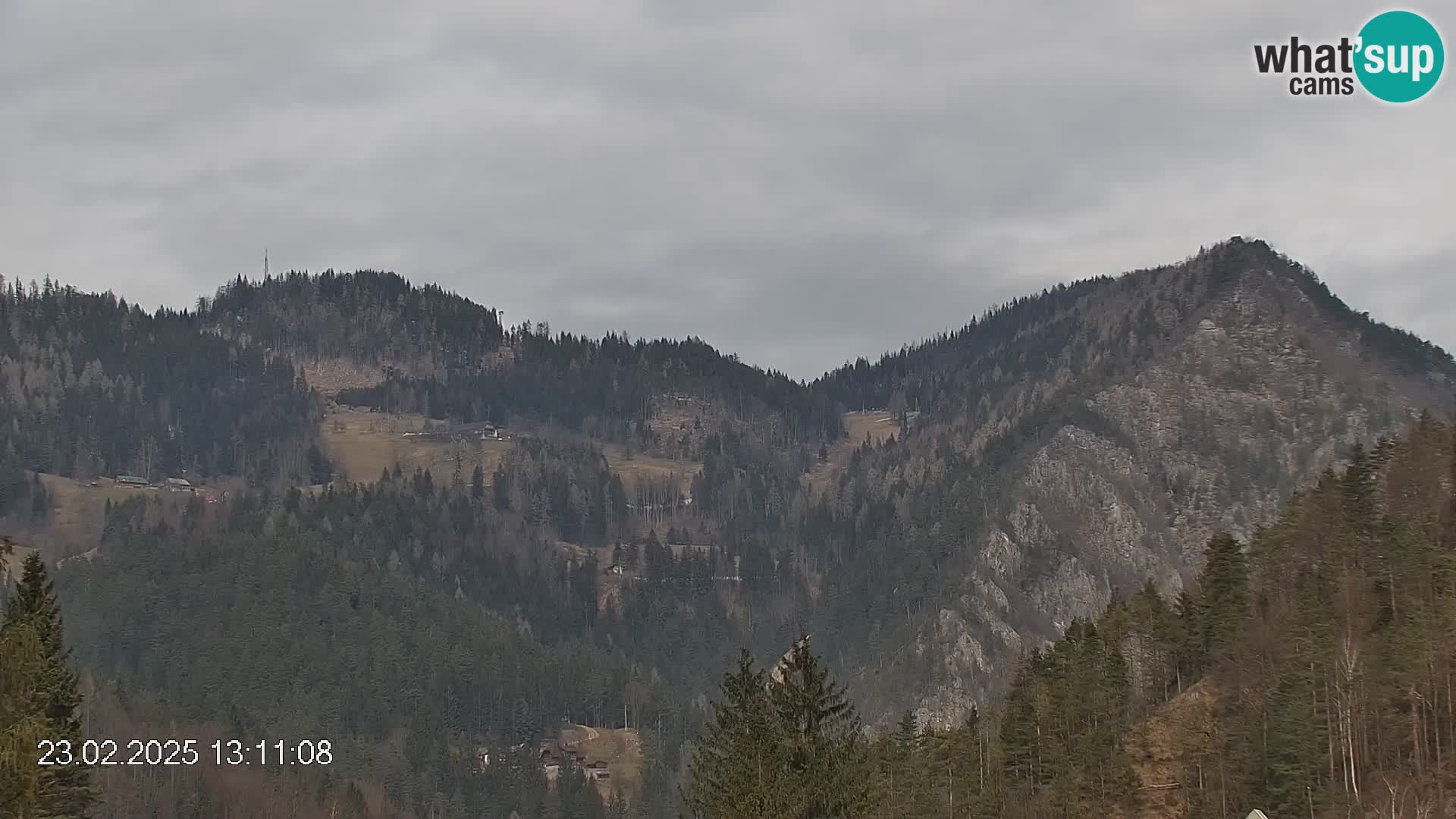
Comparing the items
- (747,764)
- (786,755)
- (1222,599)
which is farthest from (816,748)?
(1222,599)

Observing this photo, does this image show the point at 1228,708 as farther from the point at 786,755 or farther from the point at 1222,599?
the point at 786,755

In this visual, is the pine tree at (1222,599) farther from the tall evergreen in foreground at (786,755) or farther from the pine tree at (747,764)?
the pine tree at (747,764)

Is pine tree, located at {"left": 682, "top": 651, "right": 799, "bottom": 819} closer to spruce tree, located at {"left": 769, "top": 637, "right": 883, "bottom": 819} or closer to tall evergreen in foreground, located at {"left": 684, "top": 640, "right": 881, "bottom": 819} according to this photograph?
tall evergreen in foreground, located at {"left": 684, "top": 640, "right": 881, "bottom": 819}

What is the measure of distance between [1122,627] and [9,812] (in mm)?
130092

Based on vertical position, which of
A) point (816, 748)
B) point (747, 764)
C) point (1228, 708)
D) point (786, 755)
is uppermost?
point (816, 748)

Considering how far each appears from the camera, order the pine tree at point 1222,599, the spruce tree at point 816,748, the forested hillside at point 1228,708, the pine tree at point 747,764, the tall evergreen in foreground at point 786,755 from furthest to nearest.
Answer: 1. the pine tree at point 1222,599
2. the forested hillside at point 1228,708
3. the spruce tree at point 816,748
4. the tall evergreen in foreground at point 786,755
5. the pine tree at point 747,764

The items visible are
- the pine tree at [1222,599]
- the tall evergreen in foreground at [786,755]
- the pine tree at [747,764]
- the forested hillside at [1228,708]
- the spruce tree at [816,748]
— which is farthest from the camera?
the pine tree at [1222,599]

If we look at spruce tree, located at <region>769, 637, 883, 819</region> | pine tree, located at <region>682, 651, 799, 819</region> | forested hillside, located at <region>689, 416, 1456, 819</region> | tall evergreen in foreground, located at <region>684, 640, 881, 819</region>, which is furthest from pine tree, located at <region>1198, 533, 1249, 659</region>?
pine tree, located at <region>682, 651, 799, 819</region>

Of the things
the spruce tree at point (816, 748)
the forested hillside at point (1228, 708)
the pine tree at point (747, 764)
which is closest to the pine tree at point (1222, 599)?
the forested hillside at point (1228, 708)

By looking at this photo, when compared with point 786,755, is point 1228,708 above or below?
below

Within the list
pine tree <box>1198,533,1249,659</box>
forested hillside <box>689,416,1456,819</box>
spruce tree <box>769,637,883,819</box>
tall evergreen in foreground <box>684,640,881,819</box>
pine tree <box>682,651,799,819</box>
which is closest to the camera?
pine tree <box>682,651,799,819</box>

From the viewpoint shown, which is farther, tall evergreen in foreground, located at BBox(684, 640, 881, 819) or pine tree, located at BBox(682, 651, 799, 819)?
tall evergreen in foreground, located at BBox(684, 640, 881, 819)

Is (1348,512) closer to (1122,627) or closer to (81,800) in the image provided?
(1122,627)

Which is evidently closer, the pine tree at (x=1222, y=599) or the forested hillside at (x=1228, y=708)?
the forested hillside at (x=1228, y=708)
